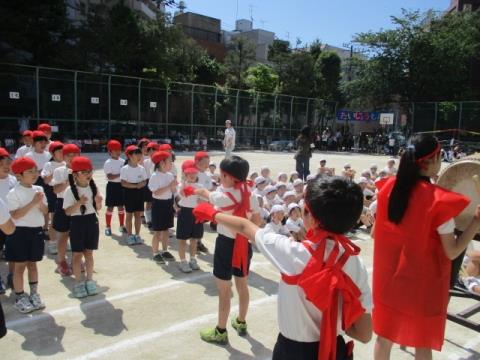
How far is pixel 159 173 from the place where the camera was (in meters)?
6.61

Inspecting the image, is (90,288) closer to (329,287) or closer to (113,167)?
(113,167)

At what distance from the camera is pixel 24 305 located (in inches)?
186

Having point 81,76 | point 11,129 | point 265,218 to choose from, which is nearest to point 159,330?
point 265,218

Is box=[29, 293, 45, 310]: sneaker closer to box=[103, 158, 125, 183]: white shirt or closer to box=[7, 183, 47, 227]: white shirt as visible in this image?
box=[7, 183, 47, 227]: white shirt

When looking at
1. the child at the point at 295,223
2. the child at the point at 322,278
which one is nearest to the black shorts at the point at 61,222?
the child at the point at 295,223

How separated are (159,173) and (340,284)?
194 inches

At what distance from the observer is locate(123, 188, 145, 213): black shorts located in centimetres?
720

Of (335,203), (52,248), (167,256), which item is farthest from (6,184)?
(335,203)

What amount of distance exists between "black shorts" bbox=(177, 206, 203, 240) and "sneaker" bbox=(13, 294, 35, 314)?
6.66 ft

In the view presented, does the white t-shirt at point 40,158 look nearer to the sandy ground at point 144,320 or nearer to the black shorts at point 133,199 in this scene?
the black shorts at point 133,199

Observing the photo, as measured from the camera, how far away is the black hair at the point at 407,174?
2775 millimetres

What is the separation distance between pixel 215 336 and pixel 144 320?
92cm

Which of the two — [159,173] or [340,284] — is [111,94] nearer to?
[159,173]

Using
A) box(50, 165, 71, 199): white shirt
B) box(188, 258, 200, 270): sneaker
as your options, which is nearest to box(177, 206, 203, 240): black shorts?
box(188, 258, 200, 270): sneaker
